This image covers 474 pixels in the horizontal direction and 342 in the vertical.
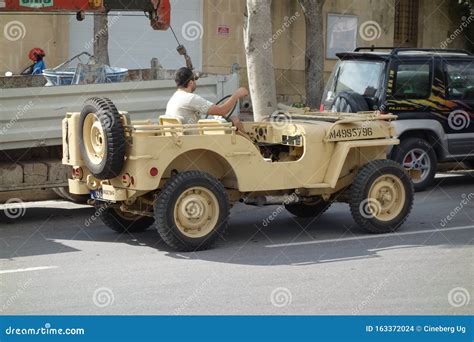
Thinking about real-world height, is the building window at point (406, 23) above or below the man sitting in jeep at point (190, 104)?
above

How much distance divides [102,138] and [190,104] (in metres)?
1.06

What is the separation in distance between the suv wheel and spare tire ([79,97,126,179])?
5689 millimetres

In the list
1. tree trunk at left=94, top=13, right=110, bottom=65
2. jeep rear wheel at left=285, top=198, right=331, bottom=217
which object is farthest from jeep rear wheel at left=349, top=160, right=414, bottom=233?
tree trunk at left=94, top=13, right=110, bottom=65

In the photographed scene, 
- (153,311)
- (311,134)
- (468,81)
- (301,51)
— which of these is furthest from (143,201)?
(301,51)

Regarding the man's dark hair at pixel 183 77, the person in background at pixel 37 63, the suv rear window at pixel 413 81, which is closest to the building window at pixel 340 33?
the person in background at pixel 37 63

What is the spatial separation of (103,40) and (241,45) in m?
7.23

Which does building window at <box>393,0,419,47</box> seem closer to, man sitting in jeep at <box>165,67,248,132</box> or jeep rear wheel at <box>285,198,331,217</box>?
jeep rear wheel at <box>285,198,331,217</box>

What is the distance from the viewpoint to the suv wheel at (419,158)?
1394 cm

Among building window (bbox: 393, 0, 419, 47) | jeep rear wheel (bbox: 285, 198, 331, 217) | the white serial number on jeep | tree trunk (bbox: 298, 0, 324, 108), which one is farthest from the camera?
building window (bbox: 393, 0, 419, 47)

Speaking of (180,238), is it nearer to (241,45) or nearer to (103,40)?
(103,40)

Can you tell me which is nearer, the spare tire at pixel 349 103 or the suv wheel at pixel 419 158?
the spare tire at pixel 349 103

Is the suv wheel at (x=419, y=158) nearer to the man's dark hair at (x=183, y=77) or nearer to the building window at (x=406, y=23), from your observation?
the man's dark hair at (x=183, y=77)

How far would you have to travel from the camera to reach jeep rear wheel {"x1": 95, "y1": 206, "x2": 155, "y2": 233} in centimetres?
1048

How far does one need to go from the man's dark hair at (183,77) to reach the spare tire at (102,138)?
0.86m
